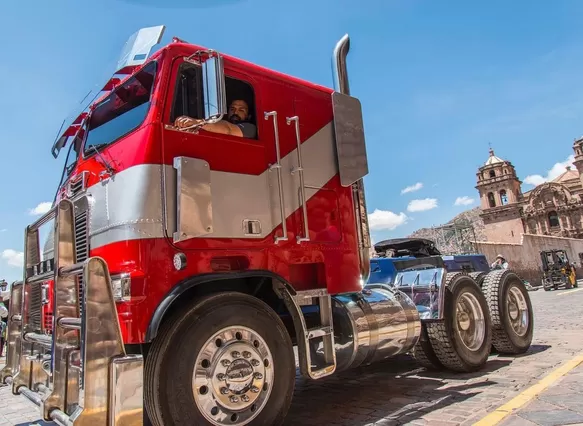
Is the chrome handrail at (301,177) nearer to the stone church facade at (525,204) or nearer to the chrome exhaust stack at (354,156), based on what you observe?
the chrome exhaust stack at (354,156)

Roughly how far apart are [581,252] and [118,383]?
57495mm

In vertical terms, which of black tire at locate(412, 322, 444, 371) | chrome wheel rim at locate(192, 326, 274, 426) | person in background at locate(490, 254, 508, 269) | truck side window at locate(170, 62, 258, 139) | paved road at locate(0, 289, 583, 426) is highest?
truck side window at locate(170, 62, 258, 139)

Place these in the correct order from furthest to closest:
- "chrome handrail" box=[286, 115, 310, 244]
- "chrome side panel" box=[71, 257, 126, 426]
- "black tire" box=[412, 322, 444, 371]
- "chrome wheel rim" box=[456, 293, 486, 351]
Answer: "chrome wheel rim" box=[456, 293, 486, 351] < "black tire" box=[412, 322, 444, 371] < "chrome handrail" box=[286, 115, 310, 244] < "chrome side panel" box=[71, 257, 126, 426]

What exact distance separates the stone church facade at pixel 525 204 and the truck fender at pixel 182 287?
89.0 metres

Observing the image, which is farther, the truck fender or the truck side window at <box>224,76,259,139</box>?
the truck side window at <box>224,76,259,139</box>

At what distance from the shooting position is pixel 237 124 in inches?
163

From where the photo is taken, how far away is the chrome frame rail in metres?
2.74

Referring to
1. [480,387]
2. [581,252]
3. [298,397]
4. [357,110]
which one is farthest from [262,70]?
[581,252]

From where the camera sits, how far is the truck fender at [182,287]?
124 inches

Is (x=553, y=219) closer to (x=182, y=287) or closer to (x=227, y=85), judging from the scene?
(x=227, y=85)

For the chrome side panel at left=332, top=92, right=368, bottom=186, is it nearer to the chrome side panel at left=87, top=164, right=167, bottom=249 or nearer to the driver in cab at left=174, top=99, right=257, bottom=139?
the driver in cab at left=174, top=99, right=257, bottom=139

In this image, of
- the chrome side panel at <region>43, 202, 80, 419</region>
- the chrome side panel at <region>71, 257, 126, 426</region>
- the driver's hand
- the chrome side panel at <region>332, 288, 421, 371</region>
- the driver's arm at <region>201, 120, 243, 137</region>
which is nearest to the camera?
the chrome side panel at <region>71, 257, 126, 426</region>

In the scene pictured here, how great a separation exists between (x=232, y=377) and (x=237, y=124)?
2173 millimetres

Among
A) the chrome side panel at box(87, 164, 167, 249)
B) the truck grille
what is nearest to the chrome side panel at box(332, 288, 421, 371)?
the chrome side panel at box(87, 164, 167, 249)
